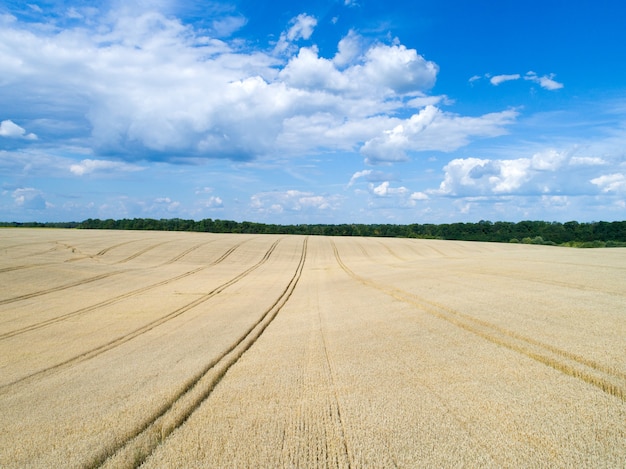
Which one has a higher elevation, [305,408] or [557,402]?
[557,402]

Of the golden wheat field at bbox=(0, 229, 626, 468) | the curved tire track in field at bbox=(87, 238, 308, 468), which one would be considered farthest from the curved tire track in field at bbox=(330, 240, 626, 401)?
the curved tire track in field at bbox=(87, 238, 308, 468)

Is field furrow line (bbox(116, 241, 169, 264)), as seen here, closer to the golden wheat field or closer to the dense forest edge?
the golden wheat field

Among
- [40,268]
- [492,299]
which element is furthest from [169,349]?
[40,268]

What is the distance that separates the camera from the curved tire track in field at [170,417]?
14.4ft

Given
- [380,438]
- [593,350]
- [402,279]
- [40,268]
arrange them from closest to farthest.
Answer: [380,438], [593,350], [402,279], [40,268]

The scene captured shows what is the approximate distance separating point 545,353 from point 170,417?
6.19 meters

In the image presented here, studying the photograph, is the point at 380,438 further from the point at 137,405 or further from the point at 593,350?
the point at 593,350

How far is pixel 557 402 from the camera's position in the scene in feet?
16.5

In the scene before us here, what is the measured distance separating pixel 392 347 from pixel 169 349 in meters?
5.21

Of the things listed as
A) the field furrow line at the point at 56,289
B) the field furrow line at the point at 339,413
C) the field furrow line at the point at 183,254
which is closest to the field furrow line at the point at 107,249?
the field furrow line at the point at 183,254

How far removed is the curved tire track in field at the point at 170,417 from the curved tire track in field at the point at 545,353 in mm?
5207

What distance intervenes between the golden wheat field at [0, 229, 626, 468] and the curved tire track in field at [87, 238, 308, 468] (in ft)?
0.09

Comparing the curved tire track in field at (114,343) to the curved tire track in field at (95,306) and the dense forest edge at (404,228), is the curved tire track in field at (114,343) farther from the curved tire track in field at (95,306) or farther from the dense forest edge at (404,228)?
the dense forest edge at (404,228)

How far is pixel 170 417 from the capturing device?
5258 mm
